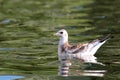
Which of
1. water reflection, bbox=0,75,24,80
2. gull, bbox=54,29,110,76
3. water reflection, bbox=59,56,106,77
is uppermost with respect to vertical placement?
gull, bbox=54,29,110,76

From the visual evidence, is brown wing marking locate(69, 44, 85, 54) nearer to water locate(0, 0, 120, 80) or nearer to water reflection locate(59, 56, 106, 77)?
water reflection locate(59, 56, 106, 77)

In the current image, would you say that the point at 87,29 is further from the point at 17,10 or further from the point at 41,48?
the point at 17,10

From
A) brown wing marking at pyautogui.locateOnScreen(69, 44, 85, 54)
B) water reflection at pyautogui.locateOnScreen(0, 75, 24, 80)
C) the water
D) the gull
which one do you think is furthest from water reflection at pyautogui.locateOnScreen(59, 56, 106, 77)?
water reflection at pyautogui.locateOnScreen(0, 75, 24, 80)

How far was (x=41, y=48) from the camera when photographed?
20219 millimetres

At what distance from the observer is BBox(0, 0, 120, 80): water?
16.8 m

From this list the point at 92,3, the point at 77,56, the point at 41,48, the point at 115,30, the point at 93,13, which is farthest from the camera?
the point at 92,3

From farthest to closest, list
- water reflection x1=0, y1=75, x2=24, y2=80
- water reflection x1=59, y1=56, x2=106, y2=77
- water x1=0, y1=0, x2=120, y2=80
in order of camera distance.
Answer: water x1=0, y1=0, x2=120, y2=80 → water reflection x1=59, y1=56, x2=106, y2=77 → water reflection x1=0, y1=75, x2=24, y2=80

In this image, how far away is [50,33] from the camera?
76.2 ft

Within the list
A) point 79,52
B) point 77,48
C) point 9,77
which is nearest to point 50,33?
point 79,52

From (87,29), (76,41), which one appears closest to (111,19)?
(87,29)

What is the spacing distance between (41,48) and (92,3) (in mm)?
10705

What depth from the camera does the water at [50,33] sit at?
660 inches

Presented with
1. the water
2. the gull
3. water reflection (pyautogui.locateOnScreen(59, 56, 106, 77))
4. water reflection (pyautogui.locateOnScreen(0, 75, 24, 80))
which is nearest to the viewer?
water reflection (pyautogui.locateOnScreen(0, 75, 24, 80))

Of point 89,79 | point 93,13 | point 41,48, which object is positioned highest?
point 93,13
